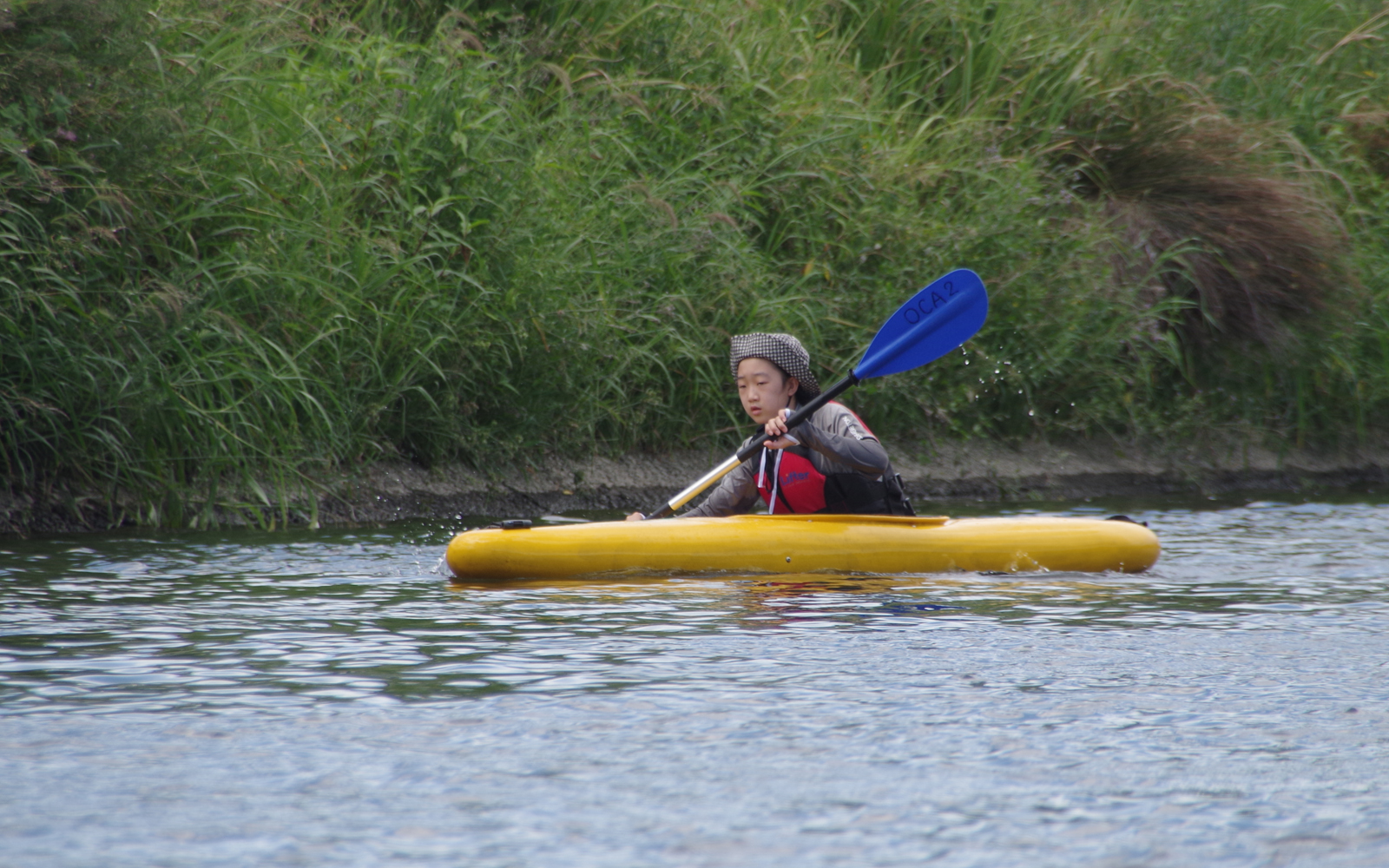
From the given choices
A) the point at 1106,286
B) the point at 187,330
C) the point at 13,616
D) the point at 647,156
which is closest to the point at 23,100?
the point at 187,330

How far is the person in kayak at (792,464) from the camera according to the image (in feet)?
18.2

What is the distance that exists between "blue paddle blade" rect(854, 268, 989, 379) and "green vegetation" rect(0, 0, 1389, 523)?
1575 mm

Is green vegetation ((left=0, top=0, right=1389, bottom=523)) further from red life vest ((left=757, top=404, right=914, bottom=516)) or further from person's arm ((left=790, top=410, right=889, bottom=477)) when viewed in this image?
person's arm ((left=790, top=410, right=889, bottom=477))

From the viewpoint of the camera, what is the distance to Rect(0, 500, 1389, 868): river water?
7.92 feet

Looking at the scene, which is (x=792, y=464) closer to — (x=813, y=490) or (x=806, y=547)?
(x=813, y=490)

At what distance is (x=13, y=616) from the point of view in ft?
13.8

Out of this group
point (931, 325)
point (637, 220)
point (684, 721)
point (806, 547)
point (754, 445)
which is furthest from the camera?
point (637, 220)

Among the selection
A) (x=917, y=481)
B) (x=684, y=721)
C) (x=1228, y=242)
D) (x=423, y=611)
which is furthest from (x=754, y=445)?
(x=1228, y=242)

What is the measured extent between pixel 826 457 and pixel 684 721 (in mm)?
2482

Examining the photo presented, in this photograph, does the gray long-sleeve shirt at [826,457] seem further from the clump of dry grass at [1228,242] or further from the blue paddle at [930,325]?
the clump of dry grass at [1228,242]

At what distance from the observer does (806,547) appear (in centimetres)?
521

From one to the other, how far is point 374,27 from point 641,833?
21.8 ft

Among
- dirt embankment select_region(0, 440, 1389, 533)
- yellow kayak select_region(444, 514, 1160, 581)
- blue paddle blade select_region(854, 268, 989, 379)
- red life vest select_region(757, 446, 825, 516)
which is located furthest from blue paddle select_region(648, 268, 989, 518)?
dirt embankment select_region(0, 440, 1389, 533)

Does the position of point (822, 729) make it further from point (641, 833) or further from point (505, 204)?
point (505, 204)
